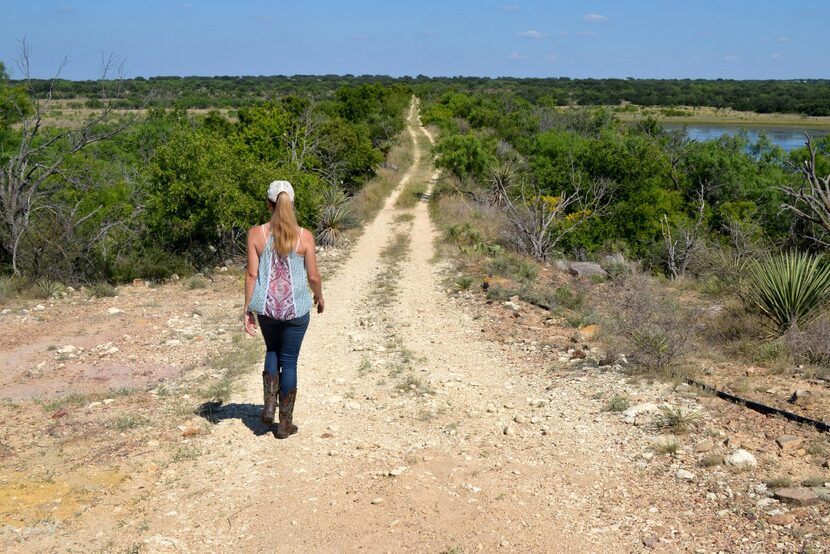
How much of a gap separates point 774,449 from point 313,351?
5.17m

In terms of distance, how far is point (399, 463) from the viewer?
5.16 meters

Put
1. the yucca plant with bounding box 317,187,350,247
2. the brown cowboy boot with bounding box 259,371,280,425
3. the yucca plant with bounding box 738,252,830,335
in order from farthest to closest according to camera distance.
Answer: the yucca plant with bounding box 317,187,350,247
the yucca plant with bounding box 738,252,830,335
the brown cowboy boot with bounding box 259,371,280,425

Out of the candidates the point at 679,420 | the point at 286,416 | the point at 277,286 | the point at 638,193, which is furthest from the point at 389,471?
the point at 638,193

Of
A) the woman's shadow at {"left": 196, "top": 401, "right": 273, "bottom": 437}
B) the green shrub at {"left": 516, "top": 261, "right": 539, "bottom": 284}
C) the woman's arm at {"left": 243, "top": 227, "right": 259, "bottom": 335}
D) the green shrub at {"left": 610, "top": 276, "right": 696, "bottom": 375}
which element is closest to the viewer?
the woman's arm at {"left": 243, "top": 227, "right": 259, "bottom": 335}

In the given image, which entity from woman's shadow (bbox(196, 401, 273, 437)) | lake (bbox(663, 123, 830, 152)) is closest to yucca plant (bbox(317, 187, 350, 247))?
woman's shadow (bbox(196, 401, 273, 437))

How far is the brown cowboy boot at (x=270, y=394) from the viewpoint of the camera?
5.43 metres

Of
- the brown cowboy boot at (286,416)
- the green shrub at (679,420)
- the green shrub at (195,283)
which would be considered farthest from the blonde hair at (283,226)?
the green shrub at (195,283)

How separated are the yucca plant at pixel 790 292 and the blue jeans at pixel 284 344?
19.6ft

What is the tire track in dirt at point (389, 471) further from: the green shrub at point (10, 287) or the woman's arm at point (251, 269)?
the green shrub at point (10, 287)

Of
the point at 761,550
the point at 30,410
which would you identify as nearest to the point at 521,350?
the point at 761,550

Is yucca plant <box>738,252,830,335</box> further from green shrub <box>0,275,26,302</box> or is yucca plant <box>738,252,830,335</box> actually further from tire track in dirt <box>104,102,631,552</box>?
green shrub <box>0,275,26,302</box>

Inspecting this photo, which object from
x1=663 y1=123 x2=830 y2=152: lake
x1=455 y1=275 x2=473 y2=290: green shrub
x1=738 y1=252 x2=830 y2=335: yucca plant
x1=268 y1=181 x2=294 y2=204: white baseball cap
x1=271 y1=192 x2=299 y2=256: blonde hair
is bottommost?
x1=455 y1=275 x2=473 y2=290: green shrub

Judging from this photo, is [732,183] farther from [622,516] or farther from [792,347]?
[622,516]

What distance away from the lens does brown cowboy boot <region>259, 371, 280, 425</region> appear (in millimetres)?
5430
